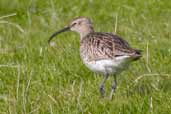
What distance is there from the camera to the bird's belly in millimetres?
8188

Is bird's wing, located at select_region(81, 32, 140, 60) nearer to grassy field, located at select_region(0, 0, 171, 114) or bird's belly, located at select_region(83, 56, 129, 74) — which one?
bird's belly, located at select_region(83, 56, 129, 74)

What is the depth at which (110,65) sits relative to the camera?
8.30 m

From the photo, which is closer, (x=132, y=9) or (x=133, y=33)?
(x=133, y=33)

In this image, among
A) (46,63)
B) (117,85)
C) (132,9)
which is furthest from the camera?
(132,9)

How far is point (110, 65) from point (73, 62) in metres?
1.51

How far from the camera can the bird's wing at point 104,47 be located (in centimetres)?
829

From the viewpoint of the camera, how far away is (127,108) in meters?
7.49

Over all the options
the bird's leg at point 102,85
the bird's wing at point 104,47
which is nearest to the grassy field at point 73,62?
the bird's leg at point 102,85

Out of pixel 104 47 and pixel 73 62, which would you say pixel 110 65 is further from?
pixel 73 62

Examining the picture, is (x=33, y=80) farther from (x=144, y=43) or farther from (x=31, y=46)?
(x=144, y=43)

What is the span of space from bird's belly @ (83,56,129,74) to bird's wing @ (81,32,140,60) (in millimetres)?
51

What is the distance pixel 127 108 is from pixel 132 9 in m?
6.88

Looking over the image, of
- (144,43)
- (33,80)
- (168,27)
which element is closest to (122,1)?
(168,27)

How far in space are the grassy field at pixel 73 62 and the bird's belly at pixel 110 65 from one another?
0.85ft
